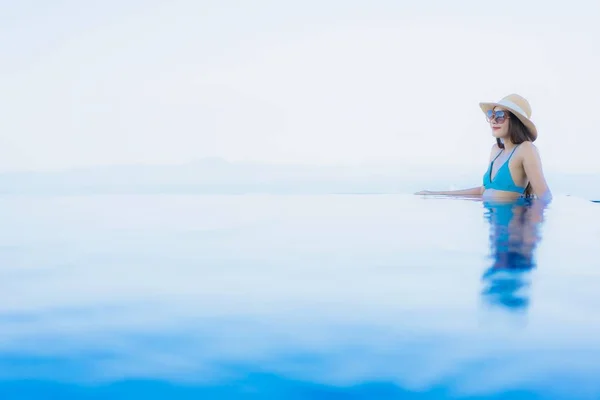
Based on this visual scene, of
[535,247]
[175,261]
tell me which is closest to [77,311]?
[175,261]

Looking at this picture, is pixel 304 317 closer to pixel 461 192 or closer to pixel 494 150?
pixel 494 150

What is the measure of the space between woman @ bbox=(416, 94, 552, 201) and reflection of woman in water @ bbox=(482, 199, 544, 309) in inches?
11.4

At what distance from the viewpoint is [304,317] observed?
43.6 inches

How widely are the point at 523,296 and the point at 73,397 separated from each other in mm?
889

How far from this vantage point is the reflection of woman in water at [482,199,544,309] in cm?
125

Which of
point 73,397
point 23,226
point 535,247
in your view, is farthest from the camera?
point 23,226

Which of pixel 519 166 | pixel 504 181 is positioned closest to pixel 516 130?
pixel 519 166

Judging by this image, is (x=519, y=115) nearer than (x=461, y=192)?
Yes

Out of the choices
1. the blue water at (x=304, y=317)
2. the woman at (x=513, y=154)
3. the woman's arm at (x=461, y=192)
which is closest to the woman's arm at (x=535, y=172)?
the woman at (x=513, y=154)

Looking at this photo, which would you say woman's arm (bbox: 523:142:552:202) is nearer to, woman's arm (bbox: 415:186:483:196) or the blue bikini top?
the blue bikini top

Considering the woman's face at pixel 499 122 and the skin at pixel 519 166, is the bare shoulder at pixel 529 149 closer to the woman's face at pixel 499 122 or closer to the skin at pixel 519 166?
the skin at pixel 519 166

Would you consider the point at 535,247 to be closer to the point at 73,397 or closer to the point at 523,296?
the point at 523,296

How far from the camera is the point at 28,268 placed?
1.71 meters

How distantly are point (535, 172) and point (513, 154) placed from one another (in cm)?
18
